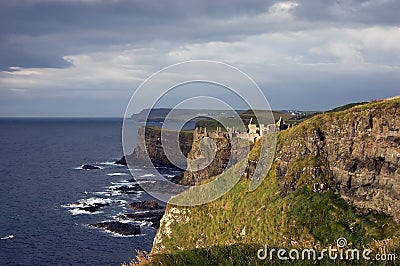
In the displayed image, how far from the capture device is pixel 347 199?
53.2 meters

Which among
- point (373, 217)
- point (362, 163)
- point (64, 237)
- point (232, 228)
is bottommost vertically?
point (64, 237)

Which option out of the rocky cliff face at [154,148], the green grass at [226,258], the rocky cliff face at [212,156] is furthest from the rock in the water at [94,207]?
the green grass at [226,258]

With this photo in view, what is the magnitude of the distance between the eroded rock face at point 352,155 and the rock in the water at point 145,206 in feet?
160

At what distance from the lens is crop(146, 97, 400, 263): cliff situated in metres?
49.2

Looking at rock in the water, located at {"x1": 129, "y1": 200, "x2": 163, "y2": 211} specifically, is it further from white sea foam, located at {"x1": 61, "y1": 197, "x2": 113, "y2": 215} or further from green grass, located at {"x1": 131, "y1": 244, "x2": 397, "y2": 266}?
green grass, located at {"x1": 131, "y1": 244, "x2": 397, "y2": 266}

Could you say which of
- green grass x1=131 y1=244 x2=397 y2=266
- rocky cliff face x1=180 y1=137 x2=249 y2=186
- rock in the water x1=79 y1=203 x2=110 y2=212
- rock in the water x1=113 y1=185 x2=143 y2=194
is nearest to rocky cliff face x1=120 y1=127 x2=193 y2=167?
rock in the water x1=113 y1=185 x2=143 y2=194

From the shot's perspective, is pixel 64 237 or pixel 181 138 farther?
pixel 181 138

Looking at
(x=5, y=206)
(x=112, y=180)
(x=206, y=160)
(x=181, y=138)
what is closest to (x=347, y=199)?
(x=206, y=160)

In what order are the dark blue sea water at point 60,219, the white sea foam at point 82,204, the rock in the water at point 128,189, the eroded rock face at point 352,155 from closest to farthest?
the eroded rock face at point 352,155
the dark blue sea water at point 60,219
the white sea foam at point 82,204
the rock in the water at point 128,189

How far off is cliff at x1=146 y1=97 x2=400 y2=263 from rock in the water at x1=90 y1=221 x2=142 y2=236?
19428 millimetres

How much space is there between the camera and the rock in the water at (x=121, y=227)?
83812mm

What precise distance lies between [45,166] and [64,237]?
318 feet

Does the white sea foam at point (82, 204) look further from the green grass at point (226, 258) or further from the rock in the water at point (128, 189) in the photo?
the green grass at point (226, 258)

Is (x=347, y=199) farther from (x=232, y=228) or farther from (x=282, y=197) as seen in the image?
(x=232, y=228)
